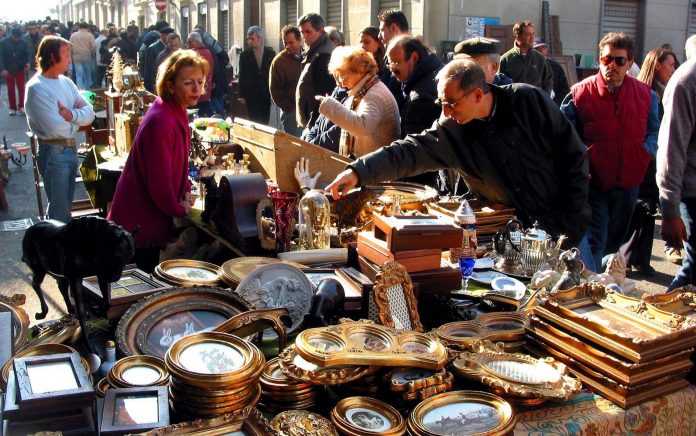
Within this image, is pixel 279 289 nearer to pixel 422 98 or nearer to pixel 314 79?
pixel 422 98

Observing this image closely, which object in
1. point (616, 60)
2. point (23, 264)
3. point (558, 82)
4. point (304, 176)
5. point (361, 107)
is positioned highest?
point (616, 60)

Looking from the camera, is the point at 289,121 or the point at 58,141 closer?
the point at 58,141

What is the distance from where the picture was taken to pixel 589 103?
4.32m

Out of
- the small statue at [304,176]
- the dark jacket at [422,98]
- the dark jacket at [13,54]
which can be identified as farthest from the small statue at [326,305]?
the dark jacket at [13,54]

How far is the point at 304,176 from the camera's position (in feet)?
12.5

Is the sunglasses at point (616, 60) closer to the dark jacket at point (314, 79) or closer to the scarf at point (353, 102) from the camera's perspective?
the scarf at point (353, 102)

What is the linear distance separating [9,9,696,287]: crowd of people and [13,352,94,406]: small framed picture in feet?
5.69

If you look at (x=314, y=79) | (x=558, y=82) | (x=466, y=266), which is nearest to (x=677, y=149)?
(x=466, y=266)

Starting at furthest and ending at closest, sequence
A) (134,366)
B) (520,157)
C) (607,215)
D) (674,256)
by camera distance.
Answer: (674,256) → (607,215) → (520,157) → (134,366)

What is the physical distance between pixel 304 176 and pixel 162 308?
6.02 ft

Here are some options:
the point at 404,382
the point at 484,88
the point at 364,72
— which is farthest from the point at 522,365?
the point at 364,72

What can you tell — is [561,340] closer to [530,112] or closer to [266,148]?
[530,112]

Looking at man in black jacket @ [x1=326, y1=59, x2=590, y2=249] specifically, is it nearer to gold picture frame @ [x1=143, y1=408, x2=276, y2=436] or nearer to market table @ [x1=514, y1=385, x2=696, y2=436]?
market table @ [x1=514, y1=385, x2=696, y2=436]

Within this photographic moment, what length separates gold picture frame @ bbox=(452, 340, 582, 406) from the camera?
173 cm
